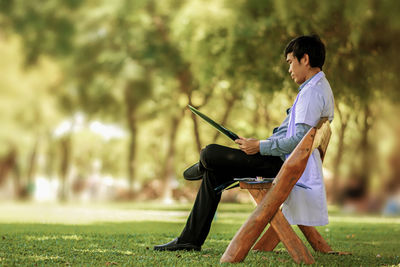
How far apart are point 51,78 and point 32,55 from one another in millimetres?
4682

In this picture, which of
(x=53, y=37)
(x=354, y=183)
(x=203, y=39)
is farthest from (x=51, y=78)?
→ (x=354, y=183)

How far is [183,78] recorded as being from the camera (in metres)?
32.2

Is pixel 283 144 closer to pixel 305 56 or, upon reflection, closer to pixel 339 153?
pixel 305 56

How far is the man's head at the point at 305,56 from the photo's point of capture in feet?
18.8

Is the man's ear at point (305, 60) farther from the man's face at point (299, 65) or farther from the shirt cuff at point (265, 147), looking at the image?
the shirt cuff at point (265, 147)

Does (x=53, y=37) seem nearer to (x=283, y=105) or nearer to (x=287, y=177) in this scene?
(x=283, y=105)

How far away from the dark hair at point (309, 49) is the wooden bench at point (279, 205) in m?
0.63

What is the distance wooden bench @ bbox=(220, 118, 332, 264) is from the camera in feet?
17.1

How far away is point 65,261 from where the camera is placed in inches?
221

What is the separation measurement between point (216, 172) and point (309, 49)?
143 cm

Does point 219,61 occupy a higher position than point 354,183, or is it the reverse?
point 219,61

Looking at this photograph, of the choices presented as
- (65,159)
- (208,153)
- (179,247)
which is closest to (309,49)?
(208,153)

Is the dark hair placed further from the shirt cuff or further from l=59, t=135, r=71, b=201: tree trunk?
l=59, t=135, r=71, b=201: tree trunk

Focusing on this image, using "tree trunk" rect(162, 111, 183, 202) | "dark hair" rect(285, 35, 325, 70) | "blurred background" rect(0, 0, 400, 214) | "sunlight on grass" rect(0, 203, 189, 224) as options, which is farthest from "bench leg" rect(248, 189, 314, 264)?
"tree trunk" rect(162, 111, 183, 202)
